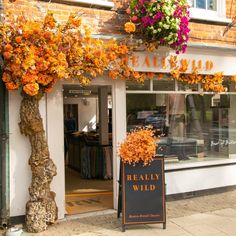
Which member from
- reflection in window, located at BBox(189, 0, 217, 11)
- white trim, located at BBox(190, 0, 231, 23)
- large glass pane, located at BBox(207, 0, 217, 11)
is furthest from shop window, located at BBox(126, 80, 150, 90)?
large glass pane, located at BBox(207, 0, 217, 11)

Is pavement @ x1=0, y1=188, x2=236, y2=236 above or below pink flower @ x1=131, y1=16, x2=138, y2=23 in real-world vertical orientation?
below

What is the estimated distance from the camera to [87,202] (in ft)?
24.5

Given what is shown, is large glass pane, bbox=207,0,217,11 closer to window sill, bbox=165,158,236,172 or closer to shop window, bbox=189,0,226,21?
shop window, bbox=189,0,226,21

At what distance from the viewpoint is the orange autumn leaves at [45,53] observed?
523cm

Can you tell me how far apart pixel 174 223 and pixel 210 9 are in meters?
4.96

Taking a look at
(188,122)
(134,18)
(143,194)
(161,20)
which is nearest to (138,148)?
(143,194)

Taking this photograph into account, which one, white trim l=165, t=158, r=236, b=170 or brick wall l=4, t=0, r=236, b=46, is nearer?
brick wall l=4, t=0, r=236, b=46

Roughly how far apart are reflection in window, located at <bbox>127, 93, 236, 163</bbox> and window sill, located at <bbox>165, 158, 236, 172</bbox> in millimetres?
154

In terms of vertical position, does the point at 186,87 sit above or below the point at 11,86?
above

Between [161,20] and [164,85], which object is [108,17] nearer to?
[161,20]

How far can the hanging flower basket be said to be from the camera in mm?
6293

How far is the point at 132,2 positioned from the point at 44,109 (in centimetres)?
253

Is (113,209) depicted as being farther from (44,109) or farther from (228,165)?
(228,165)

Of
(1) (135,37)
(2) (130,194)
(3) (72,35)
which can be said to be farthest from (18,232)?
(1) (135,37)
